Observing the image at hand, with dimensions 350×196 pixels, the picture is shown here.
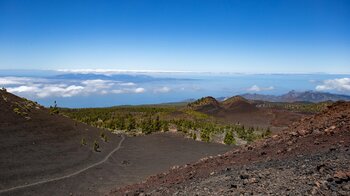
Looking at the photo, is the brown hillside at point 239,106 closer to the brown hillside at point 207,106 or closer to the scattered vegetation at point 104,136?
the brown hillside at point 207,106

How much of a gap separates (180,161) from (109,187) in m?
7.99

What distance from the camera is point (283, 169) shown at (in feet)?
31.5

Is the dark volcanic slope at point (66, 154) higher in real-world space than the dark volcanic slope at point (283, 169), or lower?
lower

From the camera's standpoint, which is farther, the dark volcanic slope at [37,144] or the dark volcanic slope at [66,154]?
the dark volcanic slope at [37,144]

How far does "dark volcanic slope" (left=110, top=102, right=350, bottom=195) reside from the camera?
827cm

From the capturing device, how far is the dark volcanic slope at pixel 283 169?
8.27m

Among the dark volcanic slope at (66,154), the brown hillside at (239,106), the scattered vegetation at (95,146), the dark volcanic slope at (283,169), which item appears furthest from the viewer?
the brown hillside at (239,106)

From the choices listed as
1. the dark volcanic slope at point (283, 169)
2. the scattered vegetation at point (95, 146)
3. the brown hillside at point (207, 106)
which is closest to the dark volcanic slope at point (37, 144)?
the scattered vegetation at point (95, 146)

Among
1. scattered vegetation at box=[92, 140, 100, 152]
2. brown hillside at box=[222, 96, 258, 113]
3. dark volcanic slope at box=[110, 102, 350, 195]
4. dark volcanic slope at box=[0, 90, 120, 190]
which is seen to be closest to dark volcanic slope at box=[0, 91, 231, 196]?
dark volcanic slope at box=[0, 90, 120, 190]

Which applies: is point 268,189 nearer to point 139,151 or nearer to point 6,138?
point 6,138

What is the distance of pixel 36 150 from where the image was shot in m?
20.6

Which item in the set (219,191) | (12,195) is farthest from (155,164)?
(219,191)

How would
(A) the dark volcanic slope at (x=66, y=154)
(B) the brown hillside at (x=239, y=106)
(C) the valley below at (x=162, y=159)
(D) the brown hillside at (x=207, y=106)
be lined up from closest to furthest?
(C) the valley below at (x=162, y=159) < (A) the dark volcanic slope at (x=66, y=154) < (B) the brown hillside at (x=239, y=106) < (D) the brown hillside at (x=207, y=106)

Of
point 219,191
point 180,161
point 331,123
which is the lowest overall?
point 180,161
